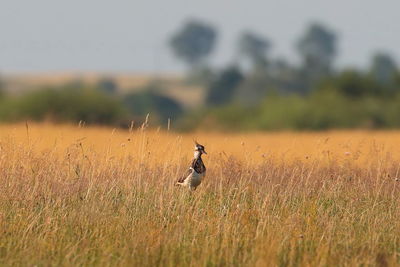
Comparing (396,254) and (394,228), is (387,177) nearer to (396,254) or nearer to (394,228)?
(394,228)

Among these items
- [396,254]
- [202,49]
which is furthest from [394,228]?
[202,49]

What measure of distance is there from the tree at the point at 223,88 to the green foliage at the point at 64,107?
3230 cm

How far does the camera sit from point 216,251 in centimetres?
863

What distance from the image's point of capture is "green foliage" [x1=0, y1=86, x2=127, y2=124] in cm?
4122

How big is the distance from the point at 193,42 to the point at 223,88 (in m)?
65.8

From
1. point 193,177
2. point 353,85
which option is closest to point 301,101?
point 353,85

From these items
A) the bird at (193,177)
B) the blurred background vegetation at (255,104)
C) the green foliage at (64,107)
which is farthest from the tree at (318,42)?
the bird at (193,177)

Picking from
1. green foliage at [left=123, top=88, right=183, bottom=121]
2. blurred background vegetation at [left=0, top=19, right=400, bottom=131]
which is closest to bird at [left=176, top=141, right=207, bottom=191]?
blurred background vegetation at [left=0, top=19, right=400, bottom=131]

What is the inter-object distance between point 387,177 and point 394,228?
1997 millimetres

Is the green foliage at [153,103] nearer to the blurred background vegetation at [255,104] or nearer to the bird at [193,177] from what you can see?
the blurred background vegetation at [255,104]

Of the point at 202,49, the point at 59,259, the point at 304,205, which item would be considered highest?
the point at 202,49

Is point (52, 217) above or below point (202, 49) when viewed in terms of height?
below

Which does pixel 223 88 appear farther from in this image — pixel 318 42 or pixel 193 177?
pixel 193 177

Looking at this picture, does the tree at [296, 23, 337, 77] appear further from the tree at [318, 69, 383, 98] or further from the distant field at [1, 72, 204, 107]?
the tree at [318, 69, 383, 98]
